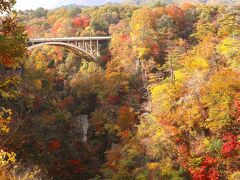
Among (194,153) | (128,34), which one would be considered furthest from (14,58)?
(128,34)

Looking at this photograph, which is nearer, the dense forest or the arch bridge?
the dense forest

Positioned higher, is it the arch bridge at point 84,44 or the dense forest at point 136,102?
the arch bridge at point 84,44

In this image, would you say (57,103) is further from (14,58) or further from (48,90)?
(14,58)

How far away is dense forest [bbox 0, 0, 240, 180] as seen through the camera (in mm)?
28688

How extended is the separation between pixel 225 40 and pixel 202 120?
14208mm

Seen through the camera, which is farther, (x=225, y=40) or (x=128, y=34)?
(x=128, y=34)

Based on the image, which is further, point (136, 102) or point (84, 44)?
point (84, 44)

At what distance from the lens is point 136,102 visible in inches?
1620

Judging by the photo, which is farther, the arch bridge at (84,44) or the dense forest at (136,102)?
the arch bridge at (84,44)

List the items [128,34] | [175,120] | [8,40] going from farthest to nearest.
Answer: [128,34]
[175,120]
[8,40]

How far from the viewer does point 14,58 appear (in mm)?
8828

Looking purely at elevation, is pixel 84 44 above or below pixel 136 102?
above

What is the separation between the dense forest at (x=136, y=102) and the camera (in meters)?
28.7

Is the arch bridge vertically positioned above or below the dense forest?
above
